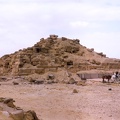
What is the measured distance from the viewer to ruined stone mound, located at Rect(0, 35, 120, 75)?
39150 mm

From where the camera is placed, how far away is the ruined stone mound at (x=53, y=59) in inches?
1541

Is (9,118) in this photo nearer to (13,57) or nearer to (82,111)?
(82,111)

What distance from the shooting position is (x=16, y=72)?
38781 millimetres

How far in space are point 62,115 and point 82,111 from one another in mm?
1143

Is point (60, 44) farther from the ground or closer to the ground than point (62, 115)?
farther from the ground

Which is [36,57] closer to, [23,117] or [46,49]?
[46,49]

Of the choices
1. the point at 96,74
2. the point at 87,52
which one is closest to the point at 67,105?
the point at 96,74

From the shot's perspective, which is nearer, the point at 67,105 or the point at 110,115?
the point at 110,115

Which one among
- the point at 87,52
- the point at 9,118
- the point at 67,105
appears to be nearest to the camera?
the point at 9,118

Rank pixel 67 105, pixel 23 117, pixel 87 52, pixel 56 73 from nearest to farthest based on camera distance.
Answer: pixel 23 117
pixel 67 105
pixel 56 73
pixel 87 52

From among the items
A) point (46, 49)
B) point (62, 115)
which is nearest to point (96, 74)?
point (46, 49)

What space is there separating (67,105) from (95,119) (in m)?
3.63

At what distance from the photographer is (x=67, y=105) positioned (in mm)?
15031

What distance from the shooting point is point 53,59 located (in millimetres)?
42469
